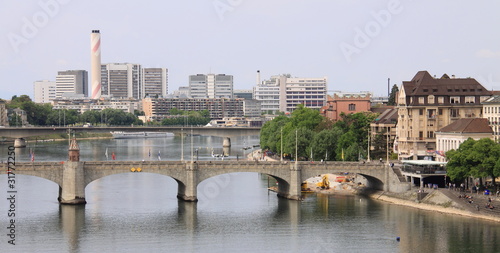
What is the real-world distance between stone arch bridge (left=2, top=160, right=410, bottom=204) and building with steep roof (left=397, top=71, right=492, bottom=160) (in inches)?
636

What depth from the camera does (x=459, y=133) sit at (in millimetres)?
121875

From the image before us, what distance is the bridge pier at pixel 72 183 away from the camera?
10881 centimetres

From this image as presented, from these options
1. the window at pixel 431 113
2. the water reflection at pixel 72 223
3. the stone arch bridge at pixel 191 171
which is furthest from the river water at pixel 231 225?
the window at pixel 431 113

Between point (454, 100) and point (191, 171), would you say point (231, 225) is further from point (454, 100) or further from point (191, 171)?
point (454, 100)

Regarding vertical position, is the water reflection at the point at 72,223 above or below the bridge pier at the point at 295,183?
below

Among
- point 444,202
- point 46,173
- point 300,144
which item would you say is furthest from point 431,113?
point 46,173

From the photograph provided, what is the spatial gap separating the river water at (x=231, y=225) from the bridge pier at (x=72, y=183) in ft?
4.33

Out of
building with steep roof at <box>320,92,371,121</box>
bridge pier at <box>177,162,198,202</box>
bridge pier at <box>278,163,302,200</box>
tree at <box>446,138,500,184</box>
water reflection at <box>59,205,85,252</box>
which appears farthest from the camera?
building with steep roof at <box>320,92,371,121</box>

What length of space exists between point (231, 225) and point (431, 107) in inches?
1862

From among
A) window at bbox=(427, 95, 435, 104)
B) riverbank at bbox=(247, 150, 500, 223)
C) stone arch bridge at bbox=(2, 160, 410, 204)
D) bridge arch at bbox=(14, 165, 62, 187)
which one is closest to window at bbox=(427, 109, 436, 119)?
window at bbox=(427, 95, 435, 104)

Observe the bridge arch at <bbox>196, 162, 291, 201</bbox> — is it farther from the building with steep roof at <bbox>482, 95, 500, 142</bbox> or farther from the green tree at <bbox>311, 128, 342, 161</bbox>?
the green tree at <bbox>311, 128, 342, 161</bbox>

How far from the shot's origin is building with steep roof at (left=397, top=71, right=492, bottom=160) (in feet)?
441

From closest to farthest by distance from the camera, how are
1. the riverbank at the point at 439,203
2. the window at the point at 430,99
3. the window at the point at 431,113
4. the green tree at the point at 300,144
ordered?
the riverbank at the point at 439,203 → the window at the point at 431,113 → the window at the point at 430,99 → the green tree at the point at 300,144

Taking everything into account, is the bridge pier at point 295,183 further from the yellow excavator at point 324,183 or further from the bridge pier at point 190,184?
the yellow excavator at point 324,183
